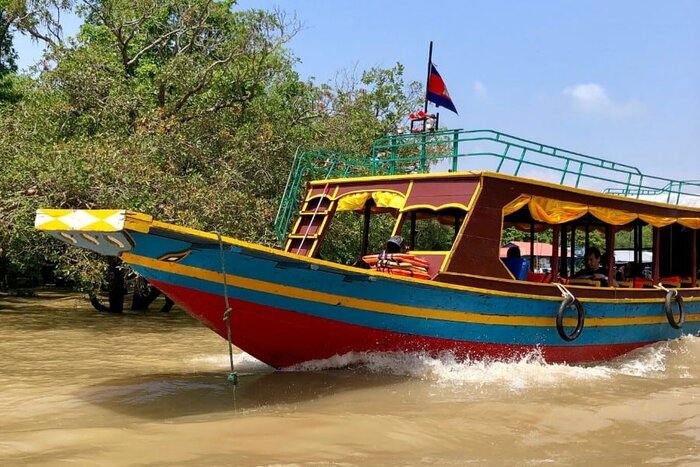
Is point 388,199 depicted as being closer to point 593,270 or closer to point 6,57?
point 593,270

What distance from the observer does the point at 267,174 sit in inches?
590

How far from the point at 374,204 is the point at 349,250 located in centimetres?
690

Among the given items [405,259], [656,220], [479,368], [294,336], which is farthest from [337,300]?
Answer: [656,220]

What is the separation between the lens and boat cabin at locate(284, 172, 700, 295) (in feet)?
24.5

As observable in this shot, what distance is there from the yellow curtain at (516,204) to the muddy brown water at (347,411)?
1.83 metres

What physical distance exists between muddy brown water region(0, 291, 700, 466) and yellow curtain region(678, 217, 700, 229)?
252 cm

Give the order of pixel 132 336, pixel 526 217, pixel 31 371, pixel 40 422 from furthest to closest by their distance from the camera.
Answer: pixel 132 336
pixel 526 217
pixel 31 371
pixel 40 422

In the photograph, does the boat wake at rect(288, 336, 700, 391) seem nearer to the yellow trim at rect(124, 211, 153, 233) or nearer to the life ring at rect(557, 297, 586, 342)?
the life ring at rect(557, 297, 586, 342)

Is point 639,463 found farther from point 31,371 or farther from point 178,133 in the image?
point 178,133

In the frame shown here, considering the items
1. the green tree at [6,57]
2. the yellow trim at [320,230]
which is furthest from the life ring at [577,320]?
the green tree at [6,57]

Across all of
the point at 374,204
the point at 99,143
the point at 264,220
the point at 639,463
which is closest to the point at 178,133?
the point at 99,143

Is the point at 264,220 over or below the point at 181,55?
below

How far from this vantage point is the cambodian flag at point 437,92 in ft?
31.6

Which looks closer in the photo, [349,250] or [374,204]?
[374,204]
